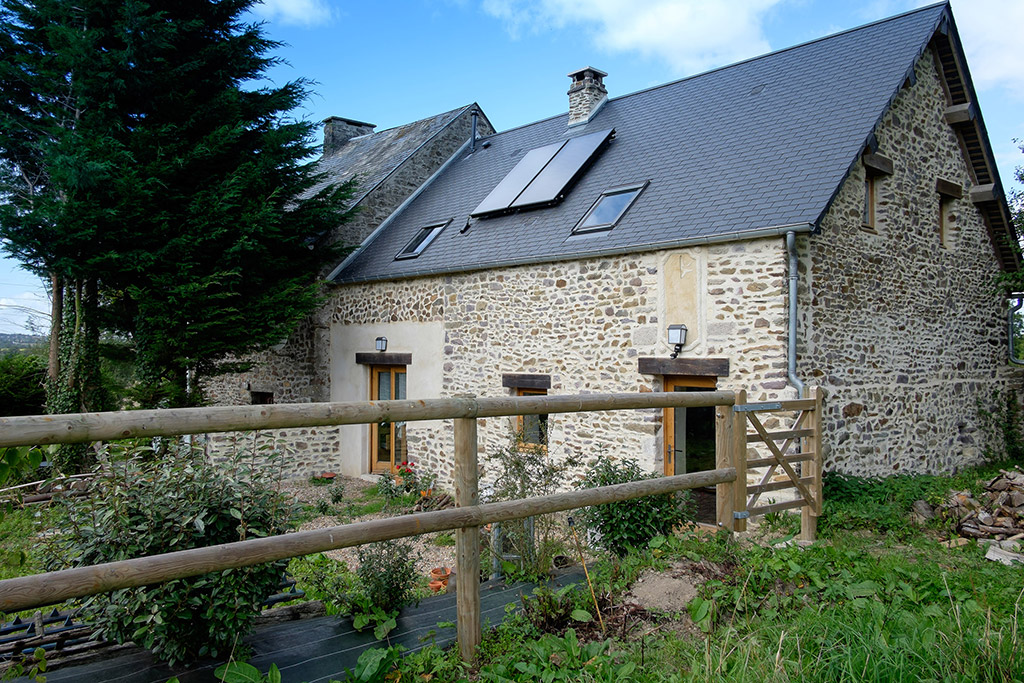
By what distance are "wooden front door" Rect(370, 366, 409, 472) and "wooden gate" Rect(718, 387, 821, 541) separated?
625cm

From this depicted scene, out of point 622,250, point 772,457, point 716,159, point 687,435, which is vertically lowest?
point 687,435

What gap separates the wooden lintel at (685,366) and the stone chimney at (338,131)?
13.1 meters

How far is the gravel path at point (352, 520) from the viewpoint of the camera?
6.85 meters

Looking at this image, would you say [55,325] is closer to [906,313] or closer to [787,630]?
[787,630]

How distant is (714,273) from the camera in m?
7.33

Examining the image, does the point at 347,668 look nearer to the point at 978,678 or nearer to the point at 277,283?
the point at 978,678

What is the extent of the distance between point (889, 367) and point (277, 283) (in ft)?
29.5

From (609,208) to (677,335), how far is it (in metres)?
2.39

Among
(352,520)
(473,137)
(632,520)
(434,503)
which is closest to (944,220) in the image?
(632,520)

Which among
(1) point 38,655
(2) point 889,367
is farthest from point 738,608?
(2) point 889,367

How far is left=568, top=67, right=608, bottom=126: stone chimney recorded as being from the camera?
12.1 m

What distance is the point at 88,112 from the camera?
9.36m

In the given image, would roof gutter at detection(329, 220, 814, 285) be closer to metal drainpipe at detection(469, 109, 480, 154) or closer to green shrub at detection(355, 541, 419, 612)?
metal drainpipe at detection(469, 109, 480, 154)

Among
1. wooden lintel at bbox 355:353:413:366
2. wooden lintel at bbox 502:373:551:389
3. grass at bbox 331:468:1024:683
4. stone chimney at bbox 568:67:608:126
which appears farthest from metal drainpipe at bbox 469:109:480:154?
grass at bbox 331:468:1024:683
